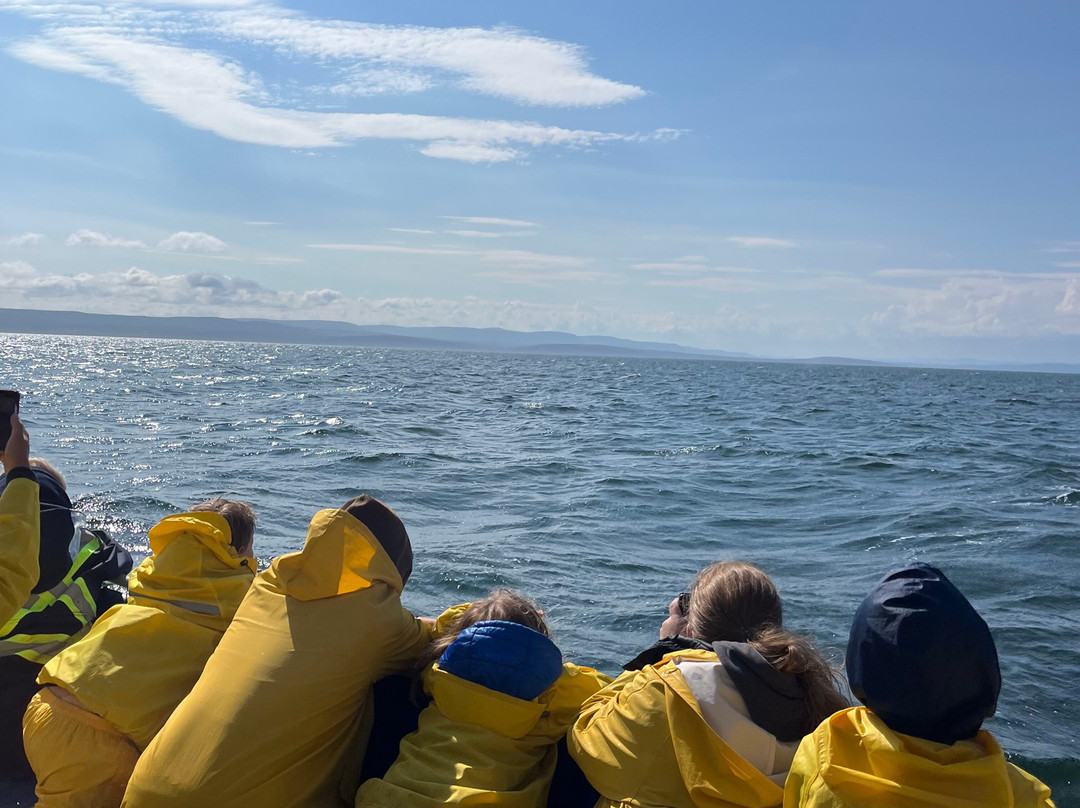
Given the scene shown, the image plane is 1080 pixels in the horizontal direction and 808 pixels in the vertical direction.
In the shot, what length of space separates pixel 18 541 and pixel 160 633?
1.88ft

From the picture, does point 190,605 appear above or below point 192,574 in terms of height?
below

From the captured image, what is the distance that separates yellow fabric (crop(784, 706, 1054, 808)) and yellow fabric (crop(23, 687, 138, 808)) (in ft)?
7.73

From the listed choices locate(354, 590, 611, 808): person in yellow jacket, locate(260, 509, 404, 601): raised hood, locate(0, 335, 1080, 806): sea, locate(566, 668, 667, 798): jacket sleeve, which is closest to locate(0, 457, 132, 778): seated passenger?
locate(260, 509, 404, 601): raised hood

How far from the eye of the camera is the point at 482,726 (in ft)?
9.18

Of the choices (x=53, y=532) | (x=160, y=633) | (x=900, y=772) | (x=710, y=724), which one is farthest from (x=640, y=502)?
(x=900, y=772)

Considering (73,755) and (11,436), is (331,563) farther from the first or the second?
(11,436)

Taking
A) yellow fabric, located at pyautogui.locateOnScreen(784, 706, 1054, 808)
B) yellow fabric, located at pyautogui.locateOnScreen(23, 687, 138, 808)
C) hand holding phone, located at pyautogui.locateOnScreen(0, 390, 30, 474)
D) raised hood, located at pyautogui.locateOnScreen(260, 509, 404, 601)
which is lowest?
yellow fabric, located at pyautogui.locateOnScreen(23, 687, 138, 808)

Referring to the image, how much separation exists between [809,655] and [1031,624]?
6.76 metres

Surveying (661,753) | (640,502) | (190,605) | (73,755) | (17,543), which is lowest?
(640,502)

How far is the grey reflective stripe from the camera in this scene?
3.24 meters

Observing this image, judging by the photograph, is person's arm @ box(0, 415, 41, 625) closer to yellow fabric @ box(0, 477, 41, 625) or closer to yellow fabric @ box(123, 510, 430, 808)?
yellow fabric @ box(0, 477, 41, 625)

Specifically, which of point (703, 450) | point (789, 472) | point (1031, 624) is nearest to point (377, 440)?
point (703, 450)

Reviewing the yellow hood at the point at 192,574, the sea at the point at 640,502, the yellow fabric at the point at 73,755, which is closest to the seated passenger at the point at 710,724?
the yellow hood at the point at 192,574

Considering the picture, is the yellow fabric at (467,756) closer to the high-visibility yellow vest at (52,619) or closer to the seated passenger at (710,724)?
the seated passenger at (710,724)
